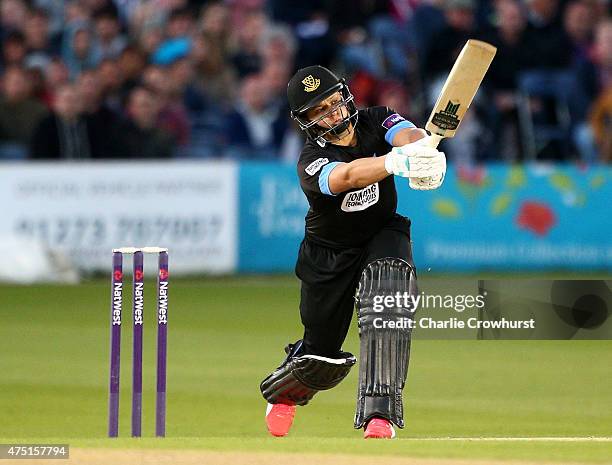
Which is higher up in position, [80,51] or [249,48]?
[249,48]

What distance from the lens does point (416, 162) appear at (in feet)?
23.5

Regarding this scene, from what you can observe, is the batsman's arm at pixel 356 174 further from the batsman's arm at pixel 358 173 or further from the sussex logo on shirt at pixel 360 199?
the sussex logo on shirt at pixel 360 199

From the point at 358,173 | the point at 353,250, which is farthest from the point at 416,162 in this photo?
the point at 353,250

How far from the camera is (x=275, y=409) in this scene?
27.3ft

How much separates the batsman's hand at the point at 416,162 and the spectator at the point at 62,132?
8783mm

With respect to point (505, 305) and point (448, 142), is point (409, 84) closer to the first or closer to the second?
point (448, 142)

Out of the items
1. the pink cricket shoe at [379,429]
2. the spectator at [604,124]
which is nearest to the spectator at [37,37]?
the spectator at [604,124]

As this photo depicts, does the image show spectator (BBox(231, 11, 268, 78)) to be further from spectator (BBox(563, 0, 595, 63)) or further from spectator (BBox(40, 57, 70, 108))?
spectator (BBox(563, 0, 595, 63))

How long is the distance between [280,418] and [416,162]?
1829mm

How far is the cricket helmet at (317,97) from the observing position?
7742 millimetres

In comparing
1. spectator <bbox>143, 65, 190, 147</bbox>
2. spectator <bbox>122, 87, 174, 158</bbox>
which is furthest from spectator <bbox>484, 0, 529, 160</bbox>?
spectator <bbox>122, 87, 174, 158</bbox>

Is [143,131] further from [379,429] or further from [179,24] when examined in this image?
[379,429]

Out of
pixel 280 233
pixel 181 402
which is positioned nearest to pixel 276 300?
pixel 280 233

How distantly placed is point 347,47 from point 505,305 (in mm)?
9474
